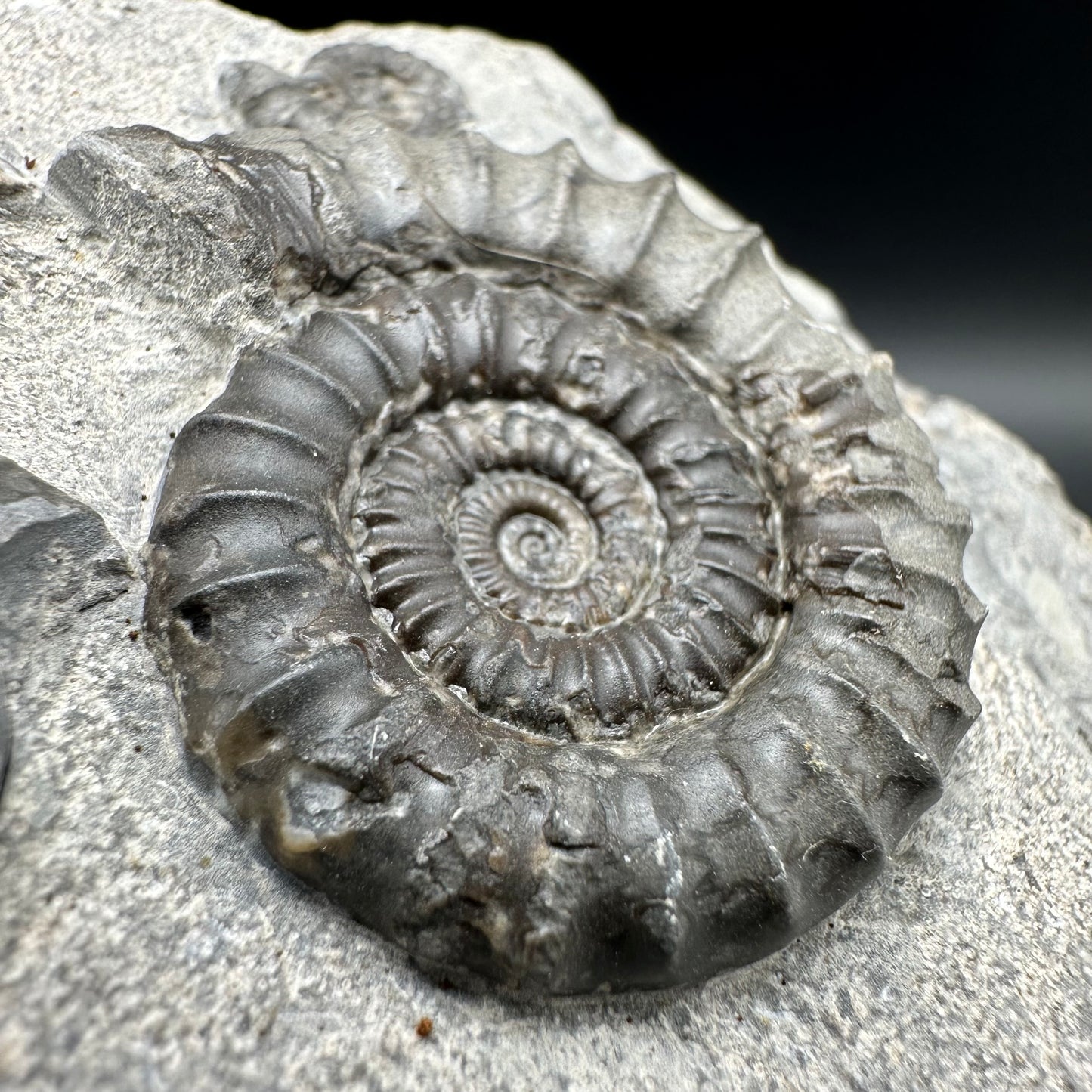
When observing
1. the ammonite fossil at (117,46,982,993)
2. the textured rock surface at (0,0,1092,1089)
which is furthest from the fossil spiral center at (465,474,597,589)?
the textured rock surface at (0,0,1092,1089)

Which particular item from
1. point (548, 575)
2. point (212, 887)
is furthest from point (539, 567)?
point (212, 887)

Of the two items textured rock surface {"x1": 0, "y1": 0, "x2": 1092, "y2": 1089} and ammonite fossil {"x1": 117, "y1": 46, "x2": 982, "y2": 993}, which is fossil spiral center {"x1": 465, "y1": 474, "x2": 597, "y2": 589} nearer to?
ammonite fossil {"x1": 117, "y1": 46, "x2": 982, "y2": 993}

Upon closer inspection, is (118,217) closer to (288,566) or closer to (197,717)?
(288,566)

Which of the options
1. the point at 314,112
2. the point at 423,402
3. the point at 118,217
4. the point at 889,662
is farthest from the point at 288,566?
the point at 314,112

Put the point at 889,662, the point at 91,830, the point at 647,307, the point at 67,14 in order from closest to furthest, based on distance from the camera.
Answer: the point at 91,830 < the point at 889,662 < the point at 647,307 < the point at 67,14

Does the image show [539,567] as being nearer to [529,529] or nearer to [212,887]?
[529,529]

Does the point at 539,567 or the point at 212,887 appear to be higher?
the point at 539,567

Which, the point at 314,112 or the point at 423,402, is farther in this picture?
the point at 314,112
